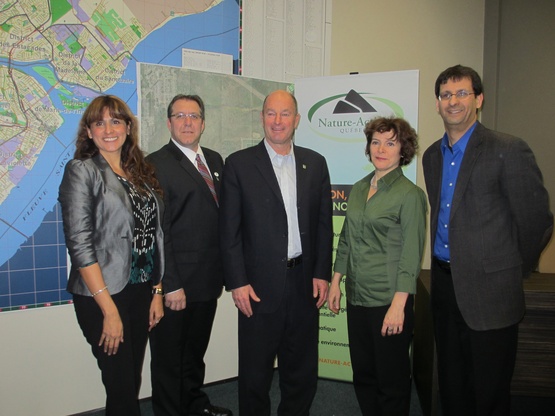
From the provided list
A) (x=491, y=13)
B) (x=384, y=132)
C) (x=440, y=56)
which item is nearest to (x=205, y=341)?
(x=384, y=132)

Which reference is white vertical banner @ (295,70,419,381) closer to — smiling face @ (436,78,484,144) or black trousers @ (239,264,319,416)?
black trousers @ (239,264,319,416)

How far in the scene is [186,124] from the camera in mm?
2367

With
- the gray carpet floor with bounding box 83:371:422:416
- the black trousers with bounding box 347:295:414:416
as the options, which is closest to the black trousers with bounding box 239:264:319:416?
the black trousers with bounding box 347:295:414:416

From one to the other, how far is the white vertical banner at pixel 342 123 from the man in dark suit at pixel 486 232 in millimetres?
1039

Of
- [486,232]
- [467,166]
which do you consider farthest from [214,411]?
[467,166]

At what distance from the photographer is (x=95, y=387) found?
2.74 m

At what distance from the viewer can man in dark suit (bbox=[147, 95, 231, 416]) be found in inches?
89.4

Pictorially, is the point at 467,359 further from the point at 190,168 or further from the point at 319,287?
the point at 190,168

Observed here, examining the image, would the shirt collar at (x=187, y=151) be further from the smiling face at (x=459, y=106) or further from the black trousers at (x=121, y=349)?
the smiling face at (x=459, y=106)

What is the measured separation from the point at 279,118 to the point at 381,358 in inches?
48.9

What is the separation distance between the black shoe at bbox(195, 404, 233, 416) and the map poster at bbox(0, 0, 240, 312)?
1057 mm

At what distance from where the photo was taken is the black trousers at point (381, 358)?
81.5 inches

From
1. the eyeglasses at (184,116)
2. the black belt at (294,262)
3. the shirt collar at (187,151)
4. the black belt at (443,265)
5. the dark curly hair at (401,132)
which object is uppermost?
the eyeglasses at (184,116)

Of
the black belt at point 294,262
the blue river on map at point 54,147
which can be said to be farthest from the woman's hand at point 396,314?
the blue river on map at point 54,147
